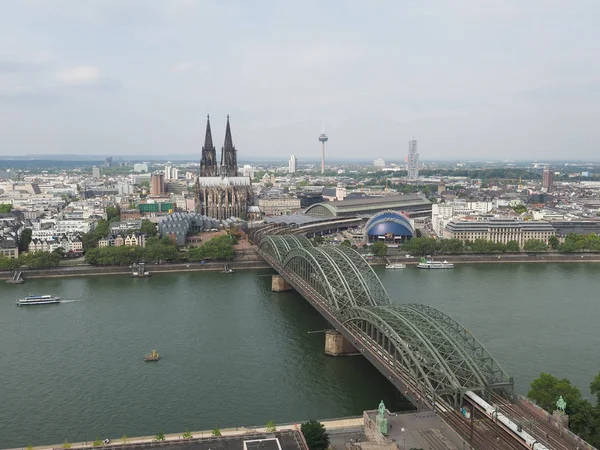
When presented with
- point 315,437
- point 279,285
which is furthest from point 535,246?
point 315,437

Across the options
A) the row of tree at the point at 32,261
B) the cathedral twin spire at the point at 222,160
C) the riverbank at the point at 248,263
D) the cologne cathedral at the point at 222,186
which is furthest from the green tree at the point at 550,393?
the cathedral twin spire at the point at 222,160

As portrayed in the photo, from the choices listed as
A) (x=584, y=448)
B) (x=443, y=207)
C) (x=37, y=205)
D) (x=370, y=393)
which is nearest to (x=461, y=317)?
(x=370, y=393)

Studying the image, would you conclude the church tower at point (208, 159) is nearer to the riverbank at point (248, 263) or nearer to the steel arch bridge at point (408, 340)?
the riverbank at point (248, 263)

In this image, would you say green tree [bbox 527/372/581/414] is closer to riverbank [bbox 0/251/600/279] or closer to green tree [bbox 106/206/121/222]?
riverbank [bbox 0/251/600/279]

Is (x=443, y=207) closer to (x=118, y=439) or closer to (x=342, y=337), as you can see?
(x=342, y=337)

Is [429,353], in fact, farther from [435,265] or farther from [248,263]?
[248,263]

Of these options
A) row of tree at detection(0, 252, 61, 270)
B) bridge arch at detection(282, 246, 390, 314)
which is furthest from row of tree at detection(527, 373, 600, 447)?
row of tree at detection(0, 252, 61, 270)
